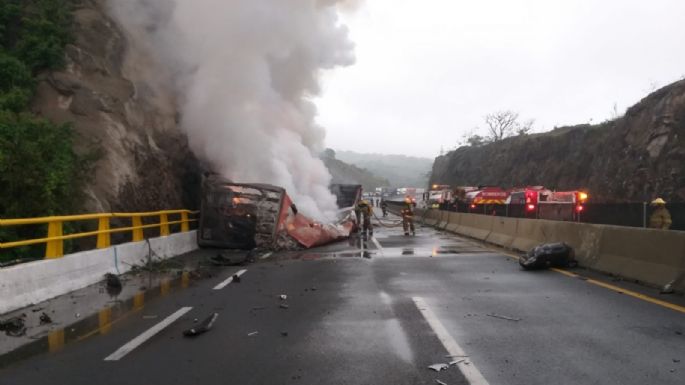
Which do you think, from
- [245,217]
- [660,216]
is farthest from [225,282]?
[660,216]

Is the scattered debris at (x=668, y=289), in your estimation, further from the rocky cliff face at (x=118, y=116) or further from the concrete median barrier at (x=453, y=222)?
the concrete median barrier at (x=453, y=222)

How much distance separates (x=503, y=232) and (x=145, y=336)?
12240mm

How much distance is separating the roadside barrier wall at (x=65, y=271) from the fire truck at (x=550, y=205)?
12.2 meters

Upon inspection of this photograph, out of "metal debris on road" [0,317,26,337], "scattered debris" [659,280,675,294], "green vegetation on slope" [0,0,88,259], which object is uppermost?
"green vegetation on slope" [0,0,88,259]

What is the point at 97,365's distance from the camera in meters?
4.81

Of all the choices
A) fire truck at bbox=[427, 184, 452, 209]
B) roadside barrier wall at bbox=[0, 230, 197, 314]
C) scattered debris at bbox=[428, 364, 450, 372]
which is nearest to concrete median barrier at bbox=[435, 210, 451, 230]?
fire truck at bbox=[427, 184, 452, 209]

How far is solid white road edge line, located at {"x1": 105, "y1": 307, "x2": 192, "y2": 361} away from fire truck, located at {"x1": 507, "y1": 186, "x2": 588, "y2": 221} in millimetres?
13686

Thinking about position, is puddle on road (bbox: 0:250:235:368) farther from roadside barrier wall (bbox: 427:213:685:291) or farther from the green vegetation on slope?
roadside barrier wall (bbox: 427:213:685:291)

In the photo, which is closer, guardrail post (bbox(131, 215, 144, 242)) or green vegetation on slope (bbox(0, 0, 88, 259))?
green vegetation on slope (bbox(0, 0, 88, 259))

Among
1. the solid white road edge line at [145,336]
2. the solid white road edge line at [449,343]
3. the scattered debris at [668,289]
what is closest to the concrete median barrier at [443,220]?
the scattered debris at [668,289]

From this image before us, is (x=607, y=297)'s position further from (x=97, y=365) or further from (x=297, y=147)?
(x=297, y=147)

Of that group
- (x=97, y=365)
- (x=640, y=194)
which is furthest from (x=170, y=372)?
(x=640, y=194)

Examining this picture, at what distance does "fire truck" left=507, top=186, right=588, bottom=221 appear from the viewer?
17825 millimetres

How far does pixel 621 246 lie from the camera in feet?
31.2
